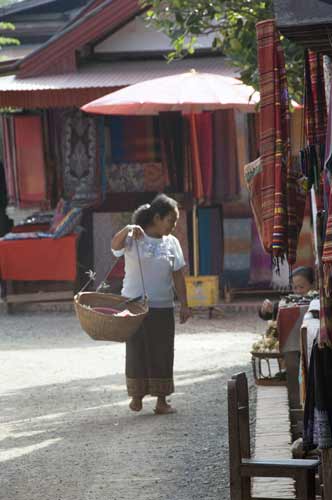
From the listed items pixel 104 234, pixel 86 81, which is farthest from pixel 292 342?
pixel 104 234

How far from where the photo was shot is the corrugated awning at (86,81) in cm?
1521

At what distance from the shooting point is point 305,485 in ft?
17.3

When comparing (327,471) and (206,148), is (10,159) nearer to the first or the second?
(206,148)

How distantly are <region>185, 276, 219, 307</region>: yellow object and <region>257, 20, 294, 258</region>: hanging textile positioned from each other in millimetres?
8569

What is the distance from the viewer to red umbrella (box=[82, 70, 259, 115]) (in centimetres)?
1354

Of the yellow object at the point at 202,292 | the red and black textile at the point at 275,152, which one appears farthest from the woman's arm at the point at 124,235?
the yellow object at the point at 202,292

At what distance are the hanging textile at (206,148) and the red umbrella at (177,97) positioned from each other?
135cm

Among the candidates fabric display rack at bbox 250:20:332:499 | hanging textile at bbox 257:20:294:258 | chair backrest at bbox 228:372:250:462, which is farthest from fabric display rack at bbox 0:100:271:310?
chair backrest at bbox 228:372:250:462

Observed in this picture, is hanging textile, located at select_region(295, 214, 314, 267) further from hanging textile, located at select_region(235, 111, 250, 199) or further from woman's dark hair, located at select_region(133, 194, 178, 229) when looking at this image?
woman's dark hair, located at select_region(133, 194, 178, 229)

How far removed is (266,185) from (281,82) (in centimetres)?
50

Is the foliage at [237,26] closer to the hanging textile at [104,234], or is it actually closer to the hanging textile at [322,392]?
the hanging textile at [322,392]

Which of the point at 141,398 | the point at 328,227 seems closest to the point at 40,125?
the point at 141,398

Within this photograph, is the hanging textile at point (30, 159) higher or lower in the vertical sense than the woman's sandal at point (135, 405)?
higher

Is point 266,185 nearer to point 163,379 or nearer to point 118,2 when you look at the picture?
point 163,379
